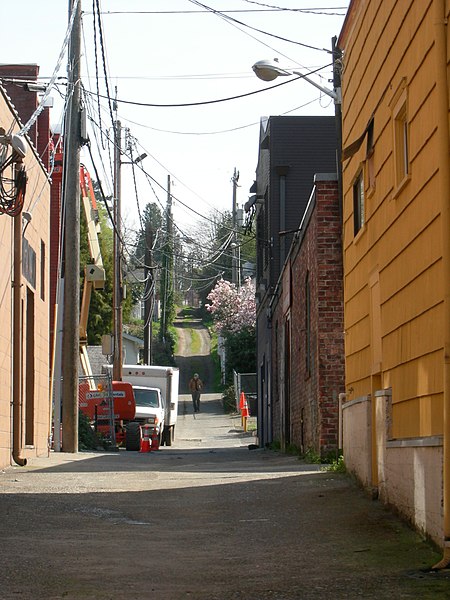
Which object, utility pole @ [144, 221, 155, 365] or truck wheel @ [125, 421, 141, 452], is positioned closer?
truck wheel @ [125, 421, 141, 452]

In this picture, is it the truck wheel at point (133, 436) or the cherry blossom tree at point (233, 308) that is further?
the cherry blossom tree at point (233, 308)

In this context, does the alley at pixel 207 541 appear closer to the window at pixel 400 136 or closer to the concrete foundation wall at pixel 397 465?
the concrete foundation wall at pixel 397 465

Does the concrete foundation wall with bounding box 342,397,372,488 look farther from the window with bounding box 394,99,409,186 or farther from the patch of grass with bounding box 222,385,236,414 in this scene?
the patch of grass with bounding box 222,385,236,414

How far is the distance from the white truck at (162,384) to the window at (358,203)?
2052 centimetres

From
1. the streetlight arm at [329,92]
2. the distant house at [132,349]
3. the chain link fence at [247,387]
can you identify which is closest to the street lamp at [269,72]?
the streetlight arm at [329,92]

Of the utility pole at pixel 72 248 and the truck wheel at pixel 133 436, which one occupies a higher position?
the utility pole at pixel 72 248

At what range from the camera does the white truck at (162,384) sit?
34.6 meters

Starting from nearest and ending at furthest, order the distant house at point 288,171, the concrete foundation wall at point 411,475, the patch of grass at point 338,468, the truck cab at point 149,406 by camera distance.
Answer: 1. the concrete foundation wall at point 411,475
2. the patch of grass at point 338,468
3. the distant house at point 288,171
4. the truck cab at point 149,406

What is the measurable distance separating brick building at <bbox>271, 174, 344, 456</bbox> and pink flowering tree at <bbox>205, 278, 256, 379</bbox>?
36722mm

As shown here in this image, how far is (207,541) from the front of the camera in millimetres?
8828

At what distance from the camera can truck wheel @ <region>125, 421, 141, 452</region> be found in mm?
28938

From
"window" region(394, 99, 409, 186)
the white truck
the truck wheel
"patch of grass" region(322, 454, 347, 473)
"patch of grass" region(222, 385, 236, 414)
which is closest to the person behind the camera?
"window" region(394, 99, 409, 186)

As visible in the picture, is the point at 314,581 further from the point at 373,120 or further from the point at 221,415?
the point at 221,415

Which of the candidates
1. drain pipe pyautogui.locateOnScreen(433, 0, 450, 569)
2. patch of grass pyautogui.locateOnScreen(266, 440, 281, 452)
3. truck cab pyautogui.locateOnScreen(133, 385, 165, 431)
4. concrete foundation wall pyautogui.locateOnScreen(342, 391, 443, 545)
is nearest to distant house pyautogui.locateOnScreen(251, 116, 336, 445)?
patch of grass pyautogui.locateOnScreen(266, 440, 281, 452)
